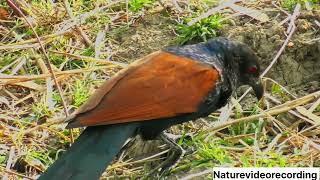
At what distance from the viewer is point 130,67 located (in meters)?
3.67

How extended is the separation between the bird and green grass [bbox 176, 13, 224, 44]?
65 centimetres

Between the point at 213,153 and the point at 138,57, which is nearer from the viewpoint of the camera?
the point at 213,153

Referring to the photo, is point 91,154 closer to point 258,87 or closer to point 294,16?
point 258,87

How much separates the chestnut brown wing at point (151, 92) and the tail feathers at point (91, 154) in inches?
2.5

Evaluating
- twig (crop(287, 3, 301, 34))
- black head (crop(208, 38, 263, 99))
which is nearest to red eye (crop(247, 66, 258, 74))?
black head (crop(208, 38, 263, 99))

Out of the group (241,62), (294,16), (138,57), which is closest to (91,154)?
(241,62)

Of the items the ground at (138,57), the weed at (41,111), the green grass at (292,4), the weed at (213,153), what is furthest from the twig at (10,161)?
the green grass at (292,4)

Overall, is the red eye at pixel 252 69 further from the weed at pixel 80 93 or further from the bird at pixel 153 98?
the weed at pixel 80 93

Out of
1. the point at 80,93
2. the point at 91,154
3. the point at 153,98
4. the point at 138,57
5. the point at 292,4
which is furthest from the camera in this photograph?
the point at 292,4

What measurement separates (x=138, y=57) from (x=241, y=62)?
88 centimetres

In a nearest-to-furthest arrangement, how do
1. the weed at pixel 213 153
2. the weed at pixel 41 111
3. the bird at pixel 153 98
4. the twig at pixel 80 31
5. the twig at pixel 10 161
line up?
the bird at pixel 153 98 < the twig at pixel 10 161 < the weed at pixel 213 153 < the weed at pixel 41 111 < the twig at pixel 80 31

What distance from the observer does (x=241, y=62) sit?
402cm

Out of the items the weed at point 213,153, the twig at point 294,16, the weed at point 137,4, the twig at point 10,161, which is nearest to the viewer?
the twig at point 10,161

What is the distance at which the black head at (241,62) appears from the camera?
13.1 ft
